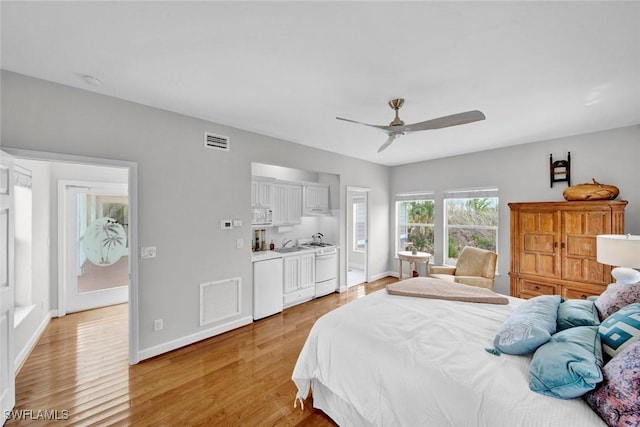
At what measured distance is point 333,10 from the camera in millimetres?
1400

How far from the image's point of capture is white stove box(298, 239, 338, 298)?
4457 millimetres

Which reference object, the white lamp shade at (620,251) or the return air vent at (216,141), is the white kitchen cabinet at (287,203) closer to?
the return air vent at (216,141)

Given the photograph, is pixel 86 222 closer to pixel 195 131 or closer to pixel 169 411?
pixel 195 131

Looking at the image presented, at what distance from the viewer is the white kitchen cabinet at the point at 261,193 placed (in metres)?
3.90

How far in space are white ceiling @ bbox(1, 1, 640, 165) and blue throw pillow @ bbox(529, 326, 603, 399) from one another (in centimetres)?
179

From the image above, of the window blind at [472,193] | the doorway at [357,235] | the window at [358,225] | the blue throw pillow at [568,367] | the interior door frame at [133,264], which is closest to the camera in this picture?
the blue throw pillow at [568,367]

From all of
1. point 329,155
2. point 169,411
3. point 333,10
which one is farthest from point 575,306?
point 329,155

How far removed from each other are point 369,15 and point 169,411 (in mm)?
3056

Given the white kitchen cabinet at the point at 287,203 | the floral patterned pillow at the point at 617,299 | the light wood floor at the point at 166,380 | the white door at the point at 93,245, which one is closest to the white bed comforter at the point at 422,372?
the light wood floor at the point at 166,380

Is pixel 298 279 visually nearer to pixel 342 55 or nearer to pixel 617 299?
pixel 342 55

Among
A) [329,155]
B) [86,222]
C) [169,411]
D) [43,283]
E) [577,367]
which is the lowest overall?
[169,411]

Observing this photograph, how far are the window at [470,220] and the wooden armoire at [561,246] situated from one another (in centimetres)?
84

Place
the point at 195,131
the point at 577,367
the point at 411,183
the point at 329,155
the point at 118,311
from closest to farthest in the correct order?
the point at 577,367 < the point at 195,131 < the point at 118,311 < the point at 329,155 < the point at 411,183
